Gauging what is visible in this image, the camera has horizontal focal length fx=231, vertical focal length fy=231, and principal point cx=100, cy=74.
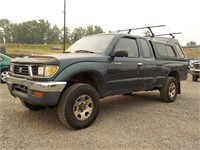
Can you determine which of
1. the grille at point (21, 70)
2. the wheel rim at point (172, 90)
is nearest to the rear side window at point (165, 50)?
the wheel rim at point (172, 90)

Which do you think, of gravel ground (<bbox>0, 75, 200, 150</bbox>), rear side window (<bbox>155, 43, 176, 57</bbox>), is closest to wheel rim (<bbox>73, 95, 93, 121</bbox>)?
gravel ground (<bbox>0, 75, 200, 150</bbox>)

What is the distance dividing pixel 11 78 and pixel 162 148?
9.88ft

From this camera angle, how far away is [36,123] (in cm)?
437

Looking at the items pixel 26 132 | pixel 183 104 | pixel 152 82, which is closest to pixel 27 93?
pixel 26 132

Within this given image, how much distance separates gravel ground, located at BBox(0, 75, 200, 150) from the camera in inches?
138

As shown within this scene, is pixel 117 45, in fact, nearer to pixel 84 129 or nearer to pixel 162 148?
pixel 84 129

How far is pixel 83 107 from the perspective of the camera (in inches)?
165

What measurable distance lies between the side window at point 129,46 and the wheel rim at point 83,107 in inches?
59.4

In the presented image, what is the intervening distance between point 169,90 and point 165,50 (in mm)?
1228

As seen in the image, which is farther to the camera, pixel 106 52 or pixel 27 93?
pixel 106 52

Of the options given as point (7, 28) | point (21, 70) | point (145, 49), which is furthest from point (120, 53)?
point (7, 28)

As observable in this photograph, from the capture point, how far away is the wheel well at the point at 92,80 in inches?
176

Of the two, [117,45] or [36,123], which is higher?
[117,45]

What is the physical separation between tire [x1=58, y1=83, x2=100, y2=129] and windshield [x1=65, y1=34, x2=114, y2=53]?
43.2 inches
